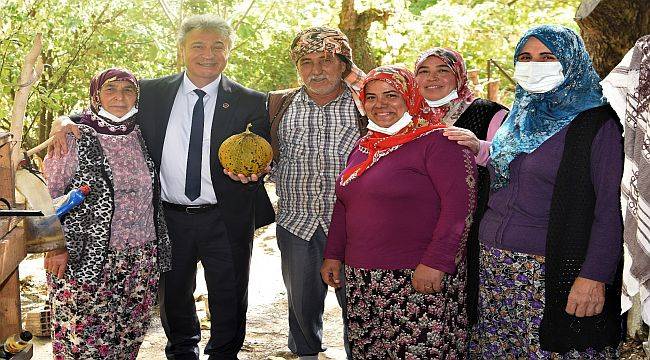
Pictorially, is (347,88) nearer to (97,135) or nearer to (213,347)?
(97,135)

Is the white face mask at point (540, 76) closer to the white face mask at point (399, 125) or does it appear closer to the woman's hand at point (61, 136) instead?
the white face mask at point (399, 125)

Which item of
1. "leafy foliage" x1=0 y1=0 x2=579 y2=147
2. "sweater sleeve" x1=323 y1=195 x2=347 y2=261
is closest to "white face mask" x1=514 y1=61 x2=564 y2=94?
"sweater sleeve" x1=323 y1=195 x2=347 y2=261

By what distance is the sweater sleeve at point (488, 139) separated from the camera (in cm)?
383

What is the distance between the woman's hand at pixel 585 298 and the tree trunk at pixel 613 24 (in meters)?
2.06

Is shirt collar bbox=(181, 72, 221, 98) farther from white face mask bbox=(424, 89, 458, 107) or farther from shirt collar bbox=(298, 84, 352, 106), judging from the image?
white face mask bbox=(424, 89, 458, 107)

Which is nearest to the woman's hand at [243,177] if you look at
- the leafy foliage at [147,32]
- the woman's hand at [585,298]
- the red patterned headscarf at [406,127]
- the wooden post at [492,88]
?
the red patterned headscarf at [406,127]

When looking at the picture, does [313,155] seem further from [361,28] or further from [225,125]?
[361,28]

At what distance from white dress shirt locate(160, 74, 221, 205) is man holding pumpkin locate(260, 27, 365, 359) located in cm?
45

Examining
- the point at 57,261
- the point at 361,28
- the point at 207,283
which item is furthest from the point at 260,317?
the point at 361,28

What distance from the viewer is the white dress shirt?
4.73 m

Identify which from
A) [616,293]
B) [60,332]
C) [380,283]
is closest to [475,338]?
[380,283]

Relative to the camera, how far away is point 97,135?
4.29m

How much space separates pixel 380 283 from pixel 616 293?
1.15 m

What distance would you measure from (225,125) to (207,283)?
43.7 inches
